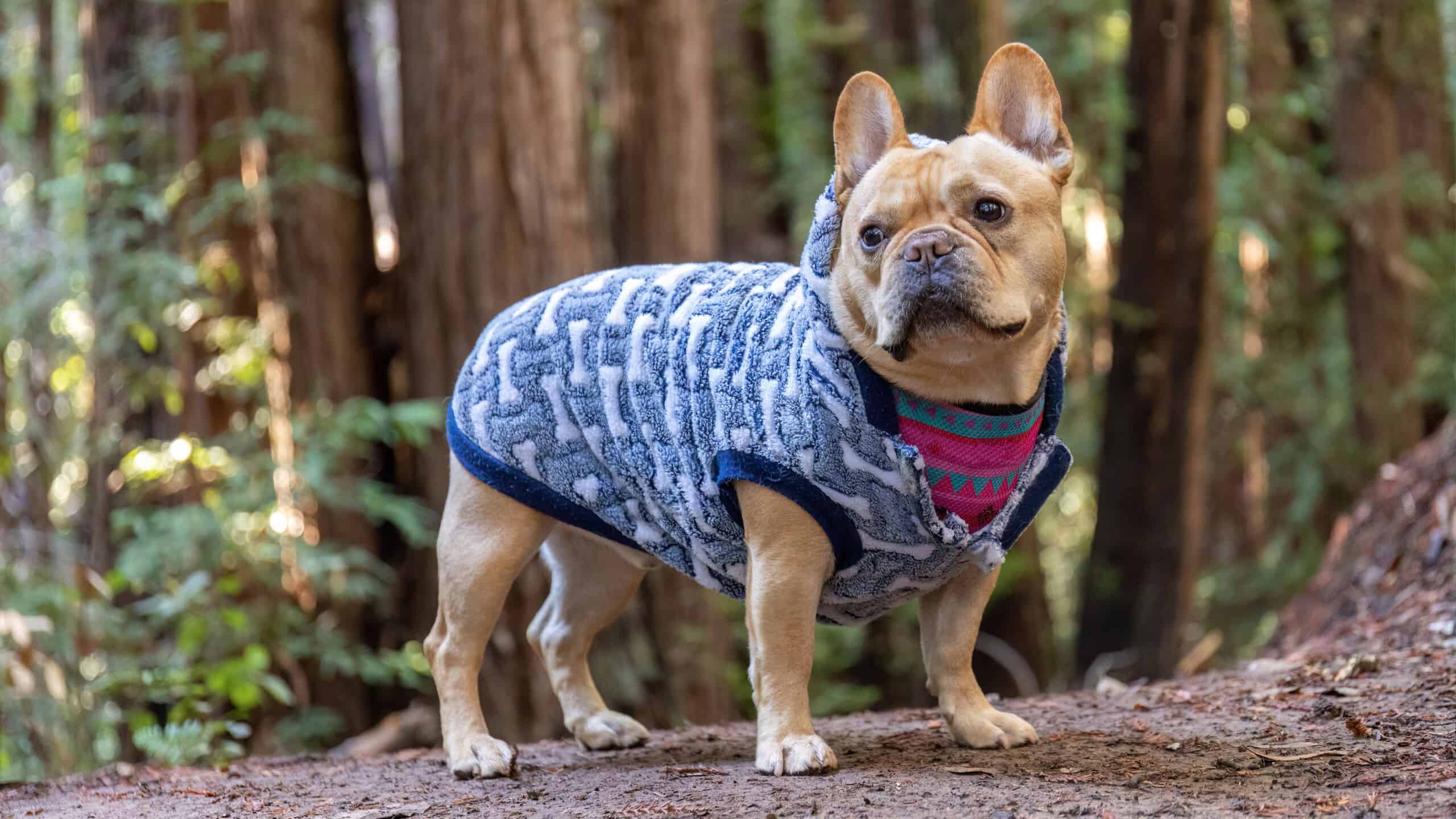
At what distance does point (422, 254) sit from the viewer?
24.3ft

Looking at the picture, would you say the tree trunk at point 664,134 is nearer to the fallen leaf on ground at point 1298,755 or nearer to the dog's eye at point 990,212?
→ the dog's eye at point 990,212

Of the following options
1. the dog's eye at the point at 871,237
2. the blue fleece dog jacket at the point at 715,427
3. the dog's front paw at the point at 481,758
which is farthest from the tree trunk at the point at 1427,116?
the dog's front paw at the point at 481,758

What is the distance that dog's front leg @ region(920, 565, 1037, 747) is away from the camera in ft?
13.6

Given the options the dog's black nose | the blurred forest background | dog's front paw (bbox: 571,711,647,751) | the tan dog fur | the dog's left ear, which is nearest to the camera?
the dog's black nose

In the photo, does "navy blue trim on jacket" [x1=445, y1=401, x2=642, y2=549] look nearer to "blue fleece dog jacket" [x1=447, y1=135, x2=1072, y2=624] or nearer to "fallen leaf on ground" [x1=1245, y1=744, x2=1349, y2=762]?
"blue fleece dog jacket" [x1=447, y1=135, x2=1072, y2=624]

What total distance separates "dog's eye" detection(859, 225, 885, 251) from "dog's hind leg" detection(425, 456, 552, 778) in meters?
1.49

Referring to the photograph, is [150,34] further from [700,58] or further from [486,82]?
[700,58]

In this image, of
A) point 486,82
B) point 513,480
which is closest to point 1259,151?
point 486,82

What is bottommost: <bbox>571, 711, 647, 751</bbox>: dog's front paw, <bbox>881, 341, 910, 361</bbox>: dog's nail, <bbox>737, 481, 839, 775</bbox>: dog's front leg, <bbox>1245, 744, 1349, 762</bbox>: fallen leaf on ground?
<bbox>571, 711, 647, 751</bbox>: dog's front paw

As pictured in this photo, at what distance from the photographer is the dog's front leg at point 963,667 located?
163 inches

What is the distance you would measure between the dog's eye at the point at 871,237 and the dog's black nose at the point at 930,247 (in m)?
0.20

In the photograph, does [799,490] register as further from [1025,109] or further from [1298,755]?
[1298,755]

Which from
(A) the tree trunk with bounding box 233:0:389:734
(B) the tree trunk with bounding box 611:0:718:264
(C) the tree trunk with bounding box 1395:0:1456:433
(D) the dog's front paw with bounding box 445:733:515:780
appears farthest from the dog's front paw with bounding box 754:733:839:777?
(C) the tree trunk with bounding box 1395:0:1456:433

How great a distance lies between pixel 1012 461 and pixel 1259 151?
7.62m
